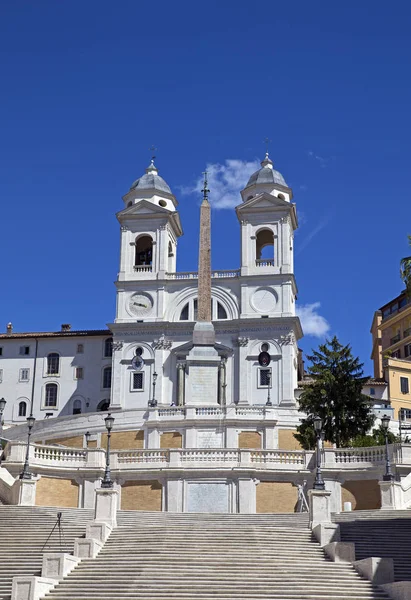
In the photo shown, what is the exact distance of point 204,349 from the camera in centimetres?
6212

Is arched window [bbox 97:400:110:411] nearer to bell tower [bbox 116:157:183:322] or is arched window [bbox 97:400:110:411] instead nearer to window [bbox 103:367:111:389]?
window [bbox 103:367:111:389]

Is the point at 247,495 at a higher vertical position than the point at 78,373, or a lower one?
lower

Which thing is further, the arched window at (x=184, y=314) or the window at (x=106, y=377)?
the window at (x=106, y=377)

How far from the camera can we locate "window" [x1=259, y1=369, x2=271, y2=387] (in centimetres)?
7912

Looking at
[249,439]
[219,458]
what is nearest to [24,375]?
[249,439]

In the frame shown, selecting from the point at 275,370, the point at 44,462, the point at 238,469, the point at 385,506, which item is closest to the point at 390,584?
the point at 385,506

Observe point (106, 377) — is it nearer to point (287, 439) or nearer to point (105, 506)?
point (287, 439)

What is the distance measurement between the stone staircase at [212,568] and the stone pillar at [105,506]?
1.99 feet

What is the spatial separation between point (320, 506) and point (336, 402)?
73.9ft

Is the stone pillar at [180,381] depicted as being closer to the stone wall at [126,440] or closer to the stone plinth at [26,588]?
the stone wall at [126,440]

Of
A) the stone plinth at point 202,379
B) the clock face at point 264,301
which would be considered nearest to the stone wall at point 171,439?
the stone plinth at point 202,379

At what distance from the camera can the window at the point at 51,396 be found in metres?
86.7

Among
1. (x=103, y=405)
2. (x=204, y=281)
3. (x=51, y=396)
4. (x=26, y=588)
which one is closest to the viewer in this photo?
(x=26, y=588)

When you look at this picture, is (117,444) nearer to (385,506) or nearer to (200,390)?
(200,390)
